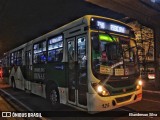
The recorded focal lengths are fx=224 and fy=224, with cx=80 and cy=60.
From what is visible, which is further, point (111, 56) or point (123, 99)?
point (123, 99)

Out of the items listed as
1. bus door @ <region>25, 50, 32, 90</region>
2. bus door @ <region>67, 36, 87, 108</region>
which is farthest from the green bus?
bus door @ <region>25, 50, 32, 90</region>

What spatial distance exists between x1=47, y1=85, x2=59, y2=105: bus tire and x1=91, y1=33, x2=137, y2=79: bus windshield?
2920 millimetres

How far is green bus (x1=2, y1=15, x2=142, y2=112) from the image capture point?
22.1ft

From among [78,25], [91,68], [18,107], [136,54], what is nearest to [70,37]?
[78,25]

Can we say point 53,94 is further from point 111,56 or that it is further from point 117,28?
point 117,28

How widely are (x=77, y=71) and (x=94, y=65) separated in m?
0.96

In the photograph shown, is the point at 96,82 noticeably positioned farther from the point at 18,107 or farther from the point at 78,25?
the point at 18,107

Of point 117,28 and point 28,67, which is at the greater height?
point 117,28

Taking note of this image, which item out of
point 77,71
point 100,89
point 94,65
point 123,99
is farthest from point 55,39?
point 123,99

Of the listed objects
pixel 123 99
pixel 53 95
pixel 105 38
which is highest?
pixel 105 38

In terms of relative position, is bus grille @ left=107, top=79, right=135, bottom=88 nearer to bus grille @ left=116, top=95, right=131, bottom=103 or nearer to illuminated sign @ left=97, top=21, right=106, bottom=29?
bus grille @ left=116, top=95, right=131, bottom=103

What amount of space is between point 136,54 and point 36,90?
5642 millimetres

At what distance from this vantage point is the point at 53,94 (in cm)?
932

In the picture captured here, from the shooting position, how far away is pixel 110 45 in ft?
23.5
